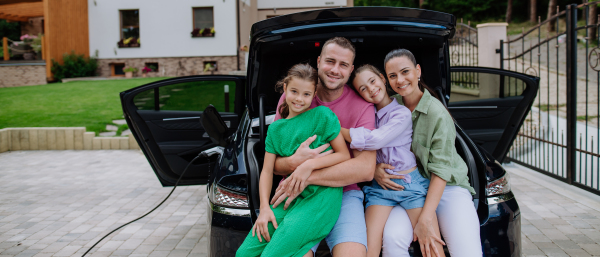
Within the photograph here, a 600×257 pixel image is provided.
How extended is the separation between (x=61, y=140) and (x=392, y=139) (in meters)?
9.20

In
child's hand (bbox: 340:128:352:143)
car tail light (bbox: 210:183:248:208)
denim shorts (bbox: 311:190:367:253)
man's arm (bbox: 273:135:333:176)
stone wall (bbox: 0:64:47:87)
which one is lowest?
denim shorts (bbox: 311:190:367:253)

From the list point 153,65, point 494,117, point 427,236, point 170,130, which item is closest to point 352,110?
point 427,236

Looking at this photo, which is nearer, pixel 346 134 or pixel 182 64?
pixel 346 134

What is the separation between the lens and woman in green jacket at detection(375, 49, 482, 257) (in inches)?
75.6

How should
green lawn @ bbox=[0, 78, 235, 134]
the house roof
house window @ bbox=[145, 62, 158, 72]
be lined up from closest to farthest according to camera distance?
green lawn @ bbox=[0, 78, 235, 134] < house window @ bbox=[145, 62, 158, 72] < the house roof

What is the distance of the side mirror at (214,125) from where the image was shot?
270 cm

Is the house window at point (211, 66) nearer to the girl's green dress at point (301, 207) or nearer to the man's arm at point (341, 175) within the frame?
the girl's green dress at point (301, 207)

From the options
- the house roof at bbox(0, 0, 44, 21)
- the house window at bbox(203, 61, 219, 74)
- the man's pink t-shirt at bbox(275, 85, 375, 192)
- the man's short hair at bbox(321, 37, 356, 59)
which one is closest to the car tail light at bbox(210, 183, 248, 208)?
the man's pink t-shirt at bbox(275, 85, 375, 192)

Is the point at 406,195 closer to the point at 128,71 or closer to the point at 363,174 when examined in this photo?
the point at 363,174

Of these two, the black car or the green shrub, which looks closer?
the black car

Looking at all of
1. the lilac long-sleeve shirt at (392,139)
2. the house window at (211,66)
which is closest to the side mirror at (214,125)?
the lilac long-sleeve shirt at (392,139)

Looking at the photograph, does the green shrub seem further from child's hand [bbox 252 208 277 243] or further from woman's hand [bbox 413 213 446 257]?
woman's hand [bbox 413 213 446 257]

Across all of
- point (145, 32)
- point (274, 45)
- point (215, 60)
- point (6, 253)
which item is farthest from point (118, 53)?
point (274, 45)

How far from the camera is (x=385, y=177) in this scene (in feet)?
6.95
